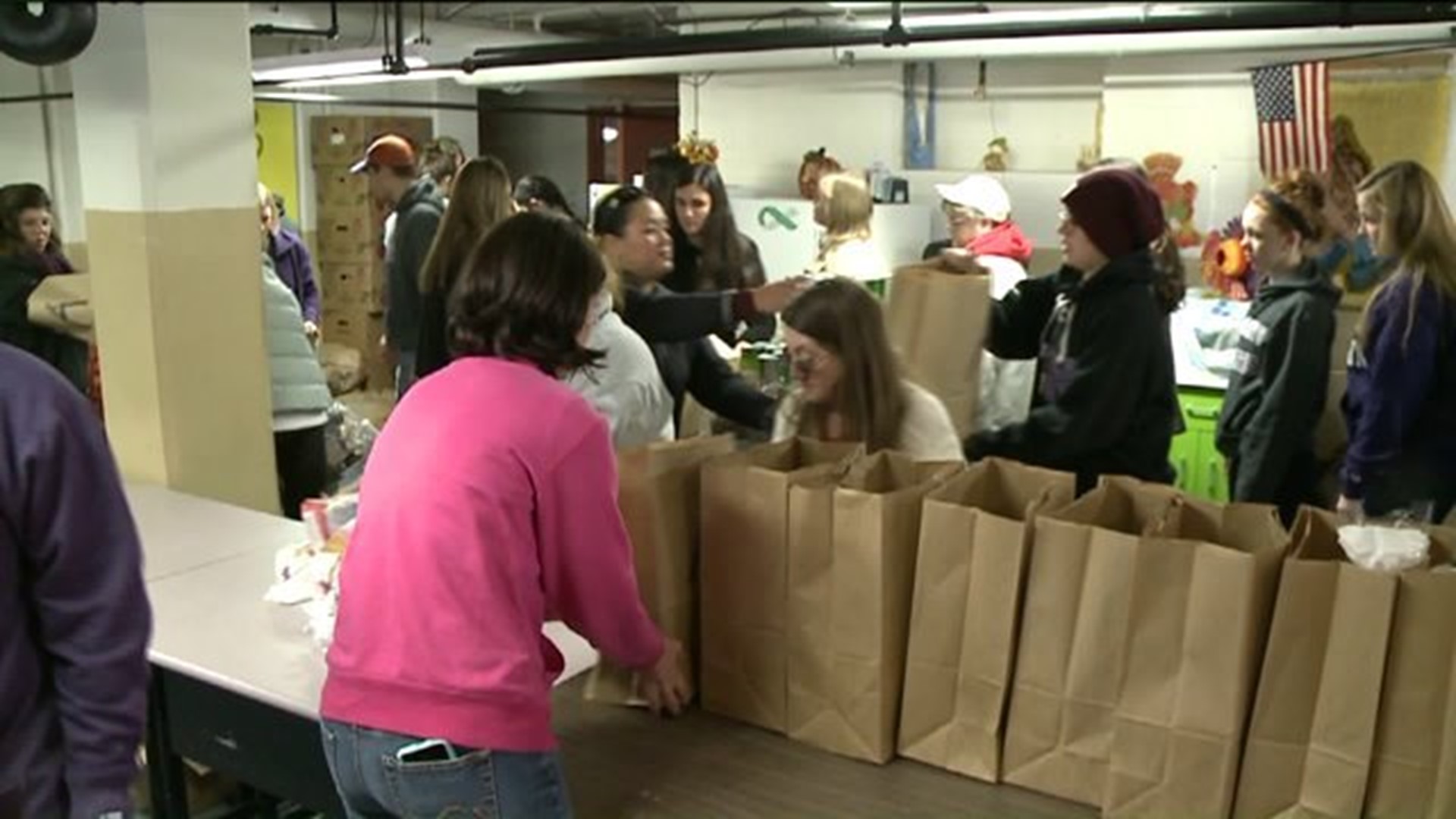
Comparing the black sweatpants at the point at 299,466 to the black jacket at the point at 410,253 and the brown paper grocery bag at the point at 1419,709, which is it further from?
the brown paper grocery bag at the point at 1419,709

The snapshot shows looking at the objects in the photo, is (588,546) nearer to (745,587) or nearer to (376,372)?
(745,587)

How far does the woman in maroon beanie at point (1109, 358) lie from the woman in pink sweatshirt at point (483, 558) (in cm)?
147

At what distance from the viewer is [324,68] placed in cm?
628

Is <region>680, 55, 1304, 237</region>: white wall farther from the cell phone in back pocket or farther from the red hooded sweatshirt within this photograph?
the cell phone in back pocket

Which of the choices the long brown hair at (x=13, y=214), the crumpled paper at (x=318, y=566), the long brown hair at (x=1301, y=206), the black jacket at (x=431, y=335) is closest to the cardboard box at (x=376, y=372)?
the long brown hair at (x=13, y=214)

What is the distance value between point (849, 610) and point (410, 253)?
11.0 feet

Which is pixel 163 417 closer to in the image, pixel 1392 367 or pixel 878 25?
pixel 878 25

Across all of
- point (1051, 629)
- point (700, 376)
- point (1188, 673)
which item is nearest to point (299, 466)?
point (700, 376)

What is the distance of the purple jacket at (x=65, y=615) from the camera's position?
A: 1.40 meters

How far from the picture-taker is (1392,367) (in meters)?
3.20

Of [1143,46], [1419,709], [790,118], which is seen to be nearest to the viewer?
[1419,709]

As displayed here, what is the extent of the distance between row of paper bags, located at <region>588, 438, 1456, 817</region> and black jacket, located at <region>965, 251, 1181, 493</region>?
1023 millimetres

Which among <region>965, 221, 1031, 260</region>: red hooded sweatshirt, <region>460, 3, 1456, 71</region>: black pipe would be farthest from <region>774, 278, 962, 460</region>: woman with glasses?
<region>965, 221, 1031, 260</region>: red hooded sweatshirt

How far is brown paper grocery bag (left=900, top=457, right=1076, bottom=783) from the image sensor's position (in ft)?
4.94
